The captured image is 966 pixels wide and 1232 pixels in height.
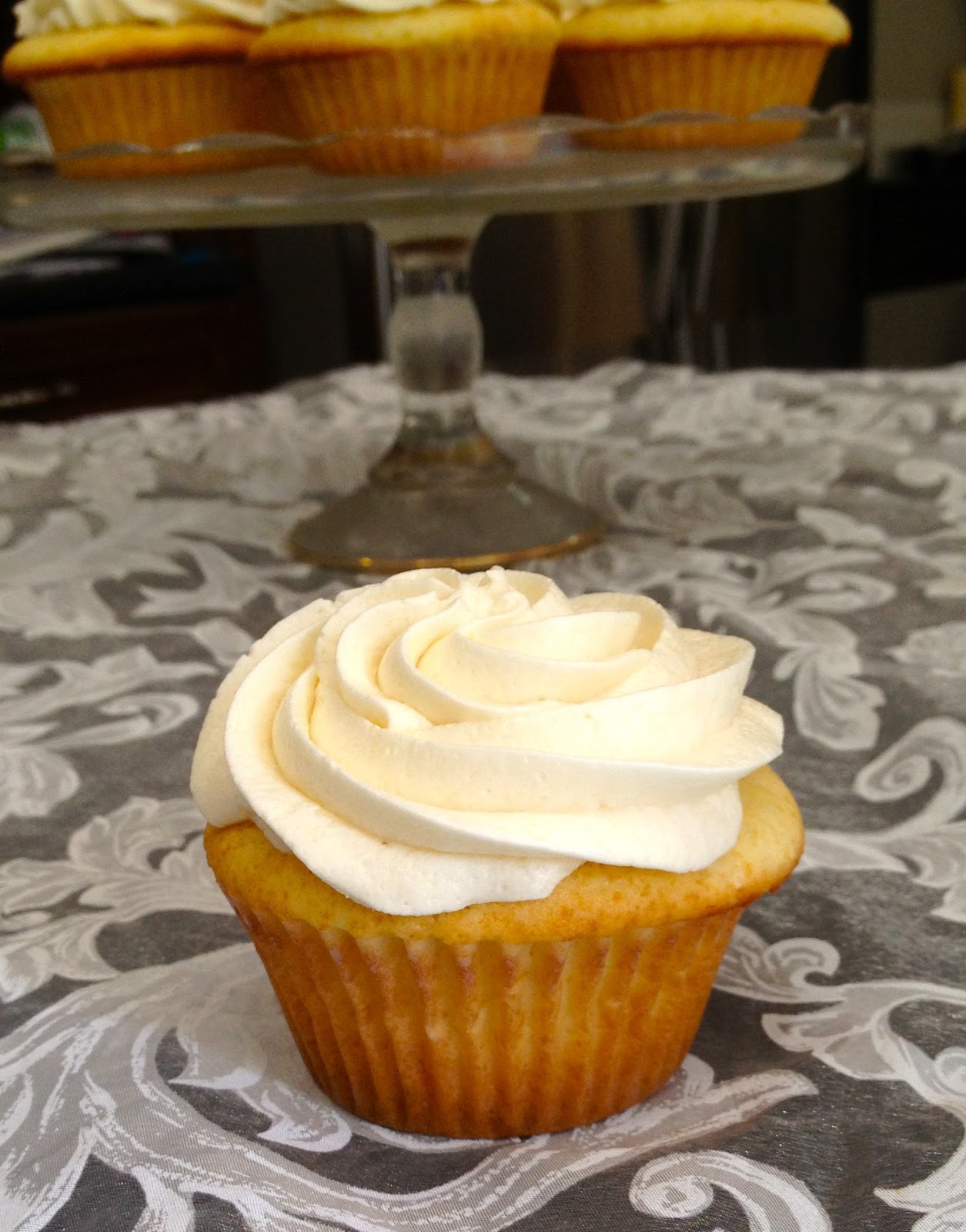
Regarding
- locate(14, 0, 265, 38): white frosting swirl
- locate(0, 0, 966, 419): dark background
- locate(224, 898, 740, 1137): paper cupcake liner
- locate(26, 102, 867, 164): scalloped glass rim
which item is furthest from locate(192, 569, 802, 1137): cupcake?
locate(0, 0, 966, 419): dark background

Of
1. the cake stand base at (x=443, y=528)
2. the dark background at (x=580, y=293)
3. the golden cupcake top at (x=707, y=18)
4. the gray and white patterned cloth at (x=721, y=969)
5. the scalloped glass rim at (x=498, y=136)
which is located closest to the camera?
the gray and white patterned cloth at (x=721, y=969)

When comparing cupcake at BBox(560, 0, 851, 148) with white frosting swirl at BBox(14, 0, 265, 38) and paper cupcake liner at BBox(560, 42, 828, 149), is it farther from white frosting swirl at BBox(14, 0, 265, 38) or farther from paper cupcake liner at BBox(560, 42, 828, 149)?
white frosting swirl at BBox(14, 0, 265, 38)

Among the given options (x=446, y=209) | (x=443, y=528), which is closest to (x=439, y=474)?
(x=443, y=528)

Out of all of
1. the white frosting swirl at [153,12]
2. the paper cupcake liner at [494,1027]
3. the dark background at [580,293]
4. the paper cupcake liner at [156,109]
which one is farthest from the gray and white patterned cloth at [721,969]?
the dark background at [580,293]

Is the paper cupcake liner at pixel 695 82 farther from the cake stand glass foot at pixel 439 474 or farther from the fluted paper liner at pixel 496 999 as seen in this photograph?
the fluted paper liner at pixel 496 999

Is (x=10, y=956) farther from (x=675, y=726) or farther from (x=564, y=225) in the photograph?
(x=564, y=225)

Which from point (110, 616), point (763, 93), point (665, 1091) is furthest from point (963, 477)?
point (665, 1091)
